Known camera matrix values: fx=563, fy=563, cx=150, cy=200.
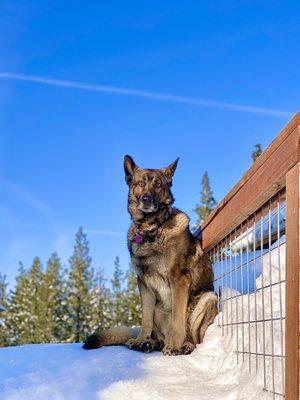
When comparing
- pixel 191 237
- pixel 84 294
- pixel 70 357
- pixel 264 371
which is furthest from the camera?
pixel 84 294

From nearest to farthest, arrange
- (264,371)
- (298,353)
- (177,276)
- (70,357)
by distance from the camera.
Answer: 1. (298,353)
2. (264,371)
3. (70,357)
4. (177,276)

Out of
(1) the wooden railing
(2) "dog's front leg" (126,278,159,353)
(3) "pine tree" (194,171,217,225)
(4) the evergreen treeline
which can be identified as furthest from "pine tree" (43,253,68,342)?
(1) the wooden railing

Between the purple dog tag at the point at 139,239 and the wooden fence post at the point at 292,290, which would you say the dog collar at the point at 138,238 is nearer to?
the purple dog tag at the point at 139,239

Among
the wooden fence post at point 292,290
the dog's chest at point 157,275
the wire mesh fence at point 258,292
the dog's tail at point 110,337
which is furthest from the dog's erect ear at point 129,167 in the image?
the wooden fence post at point 292,290

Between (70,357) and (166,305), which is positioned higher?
(166,305)

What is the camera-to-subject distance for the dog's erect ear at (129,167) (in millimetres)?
6148

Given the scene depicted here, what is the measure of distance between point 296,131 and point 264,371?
1.60 meters

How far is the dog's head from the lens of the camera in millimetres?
5875

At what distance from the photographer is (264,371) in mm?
3631

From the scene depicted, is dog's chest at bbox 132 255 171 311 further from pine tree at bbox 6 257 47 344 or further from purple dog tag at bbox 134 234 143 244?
pine tree at bbox 6 257 47 344

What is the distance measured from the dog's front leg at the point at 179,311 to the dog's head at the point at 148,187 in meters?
0.69

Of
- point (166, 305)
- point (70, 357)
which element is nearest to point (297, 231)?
point (70, 357)

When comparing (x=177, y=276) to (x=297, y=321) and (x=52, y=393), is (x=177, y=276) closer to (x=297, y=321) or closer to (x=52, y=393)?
(x=52, y=393)

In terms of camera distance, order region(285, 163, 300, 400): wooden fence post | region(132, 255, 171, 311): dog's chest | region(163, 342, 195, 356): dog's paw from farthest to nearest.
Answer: region(132, 255, 171, 311): dog's chest < region(163, 342, 195, 356): dog's paw < region(285, 163, 300, 400): wooden fence post
